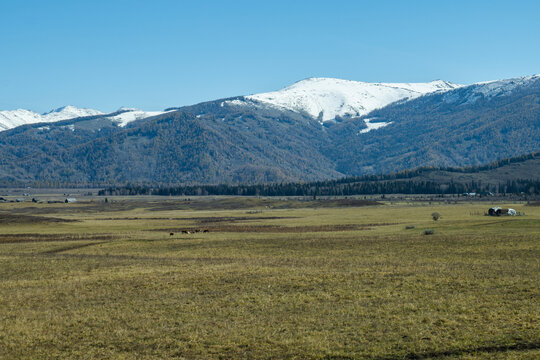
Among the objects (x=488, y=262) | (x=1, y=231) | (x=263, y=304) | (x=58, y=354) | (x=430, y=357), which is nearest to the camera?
(x=430, y=357)

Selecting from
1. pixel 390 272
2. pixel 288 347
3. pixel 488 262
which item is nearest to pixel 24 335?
pixel 288 347

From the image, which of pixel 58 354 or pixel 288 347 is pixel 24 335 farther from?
pixel 288 347

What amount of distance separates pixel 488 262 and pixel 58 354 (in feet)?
104

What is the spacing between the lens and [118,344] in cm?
2488

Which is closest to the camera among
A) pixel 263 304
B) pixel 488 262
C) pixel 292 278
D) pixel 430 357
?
pixel 430 357

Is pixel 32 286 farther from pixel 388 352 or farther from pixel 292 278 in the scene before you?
pixel 388 352

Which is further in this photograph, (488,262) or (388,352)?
(488,262)

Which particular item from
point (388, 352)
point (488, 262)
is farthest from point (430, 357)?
point (488, 262)

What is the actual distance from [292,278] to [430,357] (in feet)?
57.1

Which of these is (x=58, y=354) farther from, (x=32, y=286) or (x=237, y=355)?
(x=32, y=286)

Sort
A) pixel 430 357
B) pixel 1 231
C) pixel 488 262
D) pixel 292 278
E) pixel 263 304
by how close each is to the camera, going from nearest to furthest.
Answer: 1. pixel 430 357
2. pixel 263 304
3. pixel 292 278
4. pixel 488 262
5. pixel 1 231

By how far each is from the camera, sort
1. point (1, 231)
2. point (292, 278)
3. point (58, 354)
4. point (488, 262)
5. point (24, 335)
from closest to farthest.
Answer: point (58, 354)
point (24, 335)
point (292, 278)
point (488, 262)
point (1, 231)

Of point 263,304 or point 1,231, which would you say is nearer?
point 263,304

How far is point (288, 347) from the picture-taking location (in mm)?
23766
